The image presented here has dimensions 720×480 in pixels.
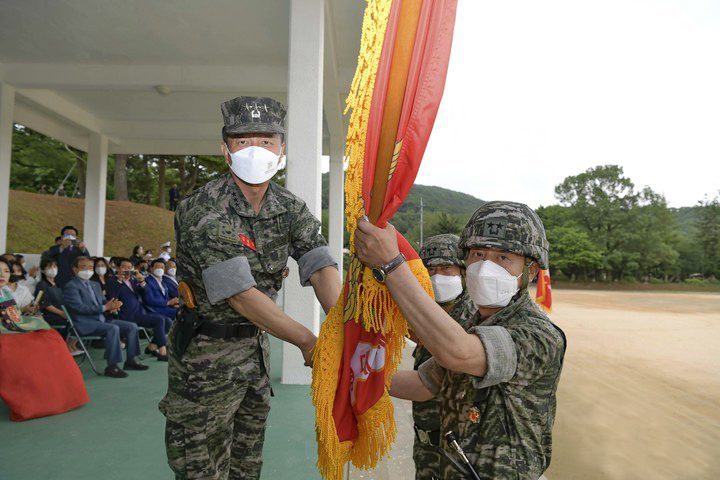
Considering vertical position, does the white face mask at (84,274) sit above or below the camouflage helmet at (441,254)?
below

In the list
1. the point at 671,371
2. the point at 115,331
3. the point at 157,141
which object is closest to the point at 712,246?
the point at 671,371

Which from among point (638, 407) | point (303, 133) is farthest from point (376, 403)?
point (638, 407)

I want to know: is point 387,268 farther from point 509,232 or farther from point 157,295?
point 157,295

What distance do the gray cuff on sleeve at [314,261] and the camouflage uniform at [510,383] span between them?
0.67 metres

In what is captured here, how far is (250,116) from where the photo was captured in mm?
1961

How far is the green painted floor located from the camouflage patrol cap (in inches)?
87.9

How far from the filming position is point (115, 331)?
5.77 metres

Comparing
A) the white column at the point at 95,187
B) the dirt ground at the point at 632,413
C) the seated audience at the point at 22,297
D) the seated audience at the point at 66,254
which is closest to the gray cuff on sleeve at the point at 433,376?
the dirt ground at the point at 632,413

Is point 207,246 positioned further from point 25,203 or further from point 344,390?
point 25,203

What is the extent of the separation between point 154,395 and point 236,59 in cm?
615

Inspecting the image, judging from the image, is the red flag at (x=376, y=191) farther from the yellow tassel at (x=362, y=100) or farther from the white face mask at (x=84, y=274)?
the white face mask at (x=84, y=274)

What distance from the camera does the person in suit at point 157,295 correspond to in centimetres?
716

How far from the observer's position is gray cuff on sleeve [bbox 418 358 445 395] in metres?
1.66

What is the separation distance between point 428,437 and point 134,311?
228 inches
